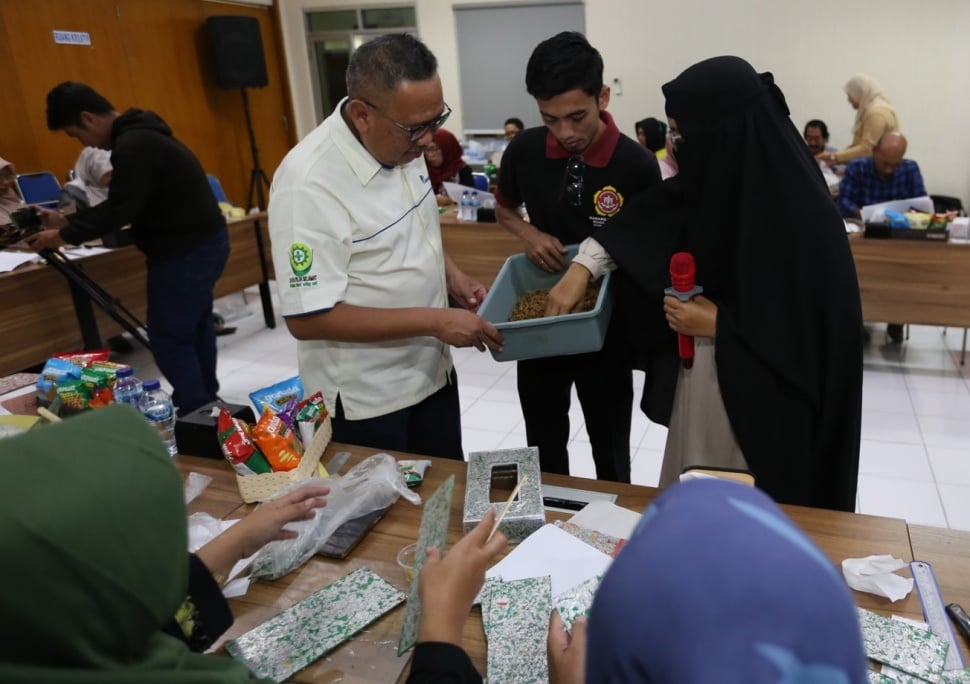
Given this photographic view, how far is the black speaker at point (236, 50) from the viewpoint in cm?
705

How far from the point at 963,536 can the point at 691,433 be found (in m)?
0.57

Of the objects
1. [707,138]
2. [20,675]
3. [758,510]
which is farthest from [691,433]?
[20,675]

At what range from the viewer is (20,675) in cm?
61

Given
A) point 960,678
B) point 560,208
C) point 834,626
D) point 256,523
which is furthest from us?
point 560,208

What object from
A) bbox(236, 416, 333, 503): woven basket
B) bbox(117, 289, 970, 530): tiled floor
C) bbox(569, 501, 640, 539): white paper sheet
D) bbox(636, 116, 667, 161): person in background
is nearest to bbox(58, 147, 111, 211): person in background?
bbox(117, 289, 970, 530): tiled floor

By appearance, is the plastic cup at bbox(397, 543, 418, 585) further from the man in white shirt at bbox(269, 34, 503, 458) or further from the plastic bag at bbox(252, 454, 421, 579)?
the man in white shirt at bbox(269, 34, 503, 458)

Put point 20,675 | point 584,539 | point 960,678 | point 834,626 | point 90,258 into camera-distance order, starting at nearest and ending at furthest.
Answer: point 834,626 < point 20,675 < point 960,678 < point 584,539 < point 90,258

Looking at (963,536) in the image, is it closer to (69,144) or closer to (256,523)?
(256,523)

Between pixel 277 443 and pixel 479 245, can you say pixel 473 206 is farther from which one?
pixel 277 443

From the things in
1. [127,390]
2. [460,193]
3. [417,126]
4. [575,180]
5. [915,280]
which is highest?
[417,126]

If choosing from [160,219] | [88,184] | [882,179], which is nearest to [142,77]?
[88,184]

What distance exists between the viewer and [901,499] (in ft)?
9.15

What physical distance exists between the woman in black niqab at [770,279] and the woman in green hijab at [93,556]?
1.20 metres

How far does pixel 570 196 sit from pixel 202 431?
1201mm
